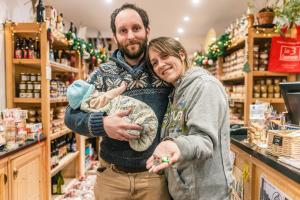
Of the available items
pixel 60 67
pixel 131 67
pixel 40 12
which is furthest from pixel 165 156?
pixel 60 67

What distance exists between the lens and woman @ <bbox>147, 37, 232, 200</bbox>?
116 centimetres

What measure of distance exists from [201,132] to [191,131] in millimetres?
44

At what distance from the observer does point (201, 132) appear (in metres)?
1.25

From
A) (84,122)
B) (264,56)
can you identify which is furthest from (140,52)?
(264,56)

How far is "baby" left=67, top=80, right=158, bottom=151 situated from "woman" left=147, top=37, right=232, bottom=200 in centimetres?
9

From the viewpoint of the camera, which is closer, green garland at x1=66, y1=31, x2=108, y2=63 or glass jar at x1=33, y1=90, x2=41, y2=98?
glass jar at x1=33, y1=90, x2=41, y2=98

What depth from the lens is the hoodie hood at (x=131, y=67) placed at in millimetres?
1668

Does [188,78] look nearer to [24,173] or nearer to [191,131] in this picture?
[191,131]

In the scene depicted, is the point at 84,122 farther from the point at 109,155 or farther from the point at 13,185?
the point at 13,185

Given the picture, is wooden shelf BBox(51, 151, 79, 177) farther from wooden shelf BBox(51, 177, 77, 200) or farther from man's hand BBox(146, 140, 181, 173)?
man's hand BBox(146, 140, 181, 173)

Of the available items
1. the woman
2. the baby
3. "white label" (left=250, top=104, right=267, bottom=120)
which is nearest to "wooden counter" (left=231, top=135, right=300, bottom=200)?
"white label" (left=250, top=104, right=267, bottom=120)

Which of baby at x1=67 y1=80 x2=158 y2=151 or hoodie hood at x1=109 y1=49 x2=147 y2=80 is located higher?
hoodie hood at x1=109 y1=49 x2=147 y2=80

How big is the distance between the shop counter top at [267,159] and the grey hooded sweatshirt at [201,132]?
1.34 ft

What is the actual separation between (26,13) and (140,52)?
2933mm
